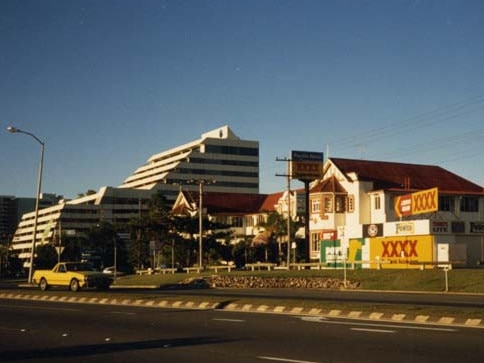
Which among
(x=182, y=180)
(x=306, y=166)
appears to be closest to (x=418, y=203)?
(x=306, y=166)

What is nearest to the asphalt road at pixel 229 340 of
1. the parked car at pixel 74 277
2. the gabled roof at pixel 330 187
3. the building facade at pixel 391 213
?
the parked car at pixel 74 277

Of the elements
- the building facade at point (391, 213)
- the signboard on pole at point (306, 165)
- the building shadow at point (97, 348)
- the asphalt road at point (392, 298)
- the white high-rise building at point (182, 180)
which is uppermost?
the white high-rise building at point (182, 180)

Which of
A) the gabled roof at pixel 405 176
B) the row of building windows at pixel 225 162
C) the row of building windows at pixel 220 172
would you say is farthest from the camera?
the row of building windows at pixel 225 162

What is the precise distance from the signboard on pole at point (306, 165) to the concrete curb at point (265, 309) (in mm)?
38298

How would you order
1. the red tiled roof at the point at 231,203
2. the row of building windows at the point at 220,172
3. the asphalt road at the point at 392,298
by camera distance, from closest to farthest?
1. the asphalt road at the point at 392,298
2. the red tiled roof at the point at 231,203
3. the row of building windows at the point at 220,172

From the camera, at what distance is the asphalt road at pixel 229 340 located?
1183 cm

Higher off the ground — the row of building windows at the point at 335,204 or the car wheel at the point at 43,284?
the row of building windows at the point at 335,204

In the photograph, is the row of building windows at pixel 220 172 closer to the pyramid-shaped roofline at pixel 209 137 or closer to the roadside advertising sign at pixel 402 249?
the pyramid-shaped roofline at pixel 209 137

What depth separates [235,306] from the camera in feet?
78.6

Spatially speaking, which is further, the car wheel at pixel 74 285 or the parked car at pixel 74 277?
the car wheel at pixel 74 285

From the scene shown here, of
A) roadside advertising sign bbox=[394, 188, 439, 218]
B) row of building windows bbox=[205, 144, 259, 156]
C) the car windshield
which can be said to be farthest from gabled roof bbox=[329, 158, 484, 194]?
row of building windows bbox=[205, 144, 259, 156]

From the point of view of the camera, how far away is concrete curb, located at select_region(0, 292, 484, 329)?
17.7m

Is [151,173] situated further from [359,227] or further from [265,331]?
[265,331]

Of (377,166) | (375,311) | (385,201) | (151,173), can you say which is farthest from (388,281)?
(151,173)
